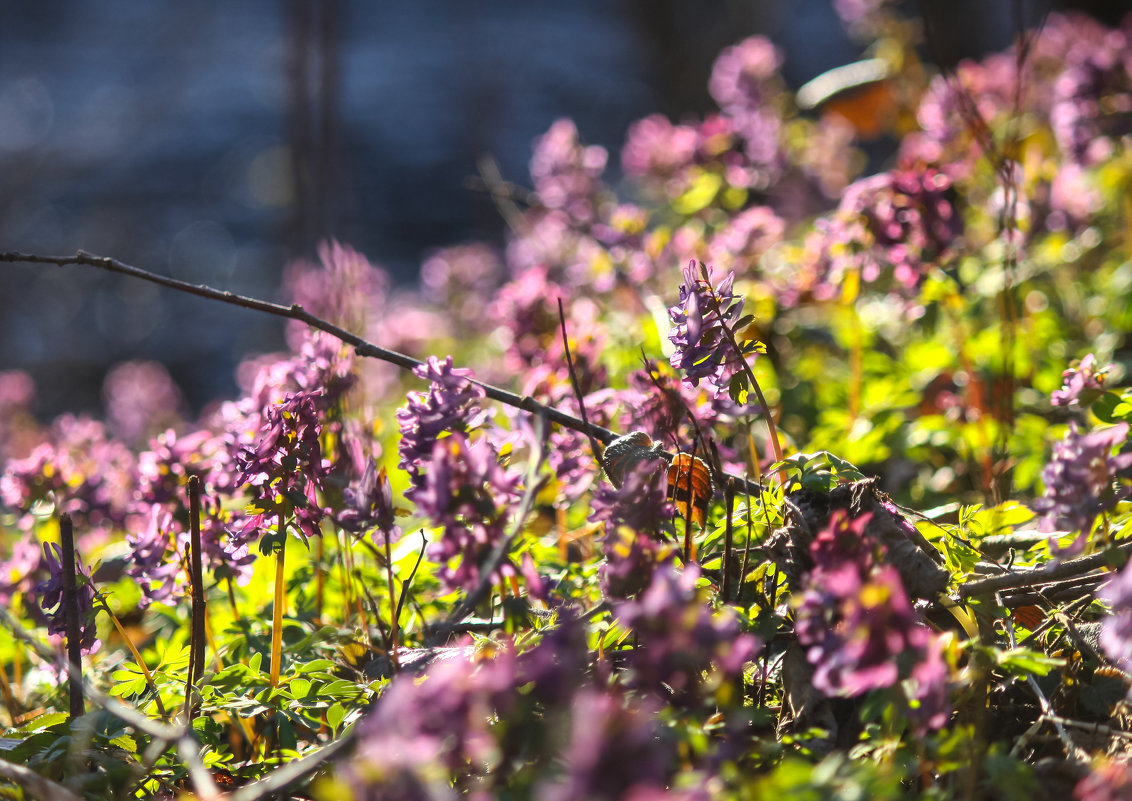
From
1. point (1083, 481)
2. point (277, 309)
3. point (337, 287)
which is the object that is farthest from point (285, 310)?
point (1083, 481)

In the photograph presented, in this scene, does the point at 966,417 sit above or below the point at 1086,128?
below

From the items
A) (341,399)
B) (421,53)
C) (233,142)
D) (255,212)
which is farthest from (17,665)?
(421,53)

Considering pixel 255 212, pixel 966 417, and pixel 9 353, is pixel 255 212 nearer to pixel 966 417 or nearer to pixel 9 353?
pixel 9 353

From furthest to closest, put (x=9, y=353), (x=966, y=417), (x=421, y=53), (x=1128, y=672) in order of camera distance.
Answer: (x=421, y=53), (x=9, y=353), (x=966, y=417), (x=1128, y=672)

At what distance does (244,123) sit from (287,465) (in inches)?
581

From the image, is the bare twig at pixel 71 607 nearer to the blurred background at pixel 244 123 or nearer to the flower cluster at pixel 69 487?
the flower cluster at pixel 69 487

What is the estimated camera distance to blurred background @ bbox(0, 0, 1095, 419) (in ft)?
32.7

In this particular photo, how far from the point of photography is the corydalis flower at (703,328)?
53.1 inches

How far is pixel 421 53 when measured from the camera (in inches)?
619

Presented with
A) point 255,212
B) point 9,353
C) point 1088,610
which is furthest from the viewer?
point 255,212

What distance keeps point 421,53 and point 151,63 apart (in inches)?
170

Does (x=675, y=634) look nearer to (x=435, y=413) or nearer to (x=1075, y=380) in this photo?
(x=435, y=413)

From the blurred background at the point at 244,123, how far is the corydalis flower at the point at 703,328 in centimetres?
627

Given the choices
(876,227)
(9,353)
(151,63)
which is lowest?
(876,227)
